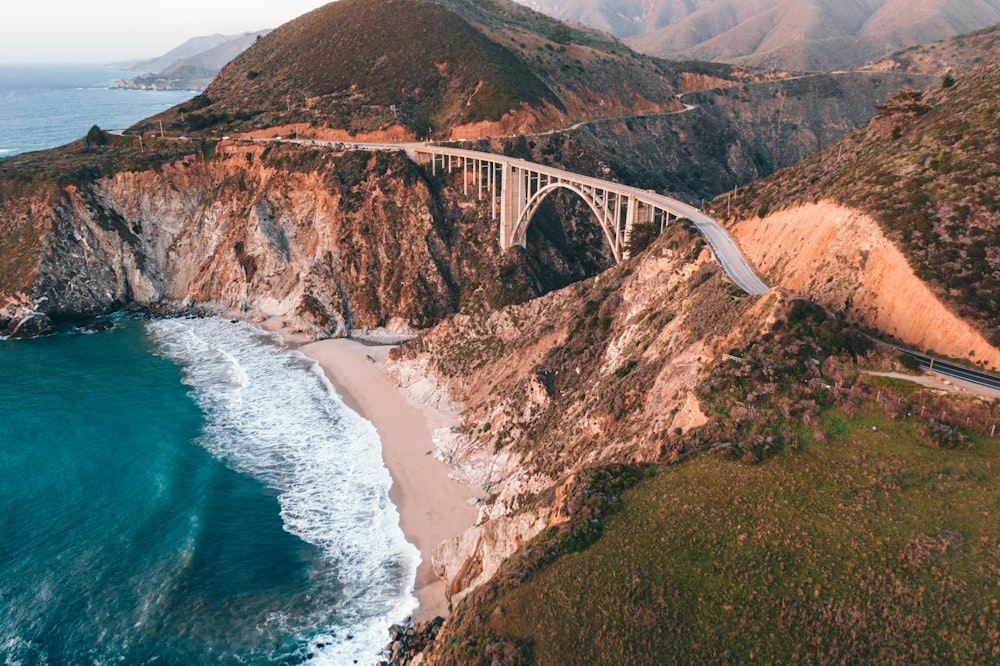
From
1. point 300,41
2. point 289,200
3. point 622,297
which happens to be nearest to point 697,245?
point 622,297

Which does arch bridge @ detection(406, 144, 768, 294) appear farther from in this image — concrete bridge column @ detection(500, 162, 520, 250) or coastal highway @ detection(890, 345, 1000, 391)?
coastal highway @ detection(890, 345, 1000, 391)

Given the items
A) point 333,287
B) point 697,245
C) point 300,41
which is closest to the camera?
point 697,245

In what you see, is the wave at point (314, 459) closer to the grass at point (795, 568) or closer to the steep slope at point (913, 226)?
the grass at point (795, 568)

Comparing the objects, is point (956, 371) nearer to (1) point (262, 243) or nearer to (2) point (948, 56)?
(1) point (262, 243)

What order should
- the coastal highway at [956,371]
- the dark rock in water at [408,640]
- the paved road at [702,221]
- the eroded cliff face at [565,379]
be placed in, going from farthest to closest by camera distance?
the paved road at [702,221] → the eroded cliff face at [565,379] → the dark rock in water at [408,640] → the coastal highway at [956,371]

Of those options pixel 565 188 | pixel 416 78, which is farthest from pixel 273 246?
pixel 416 78

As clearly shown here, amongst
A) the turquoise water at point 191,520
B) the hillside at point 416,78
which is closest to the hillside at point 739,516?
the turquoise water at point 191,520

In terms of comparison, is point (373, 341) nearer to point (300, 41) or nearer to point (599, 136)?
point (599, 136)
